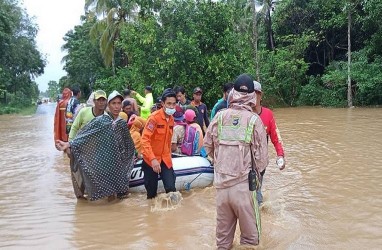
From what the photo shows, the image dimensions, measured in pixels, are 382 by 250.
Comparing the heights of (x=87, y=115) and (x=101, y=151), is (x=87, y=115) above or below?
above

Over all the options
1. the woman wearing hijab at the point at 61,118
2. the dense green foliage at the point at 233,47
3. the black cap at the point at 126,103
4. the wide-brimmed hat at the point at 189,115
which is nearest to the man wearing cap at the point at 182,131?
the wide-brimmed hat at the point at 189,115

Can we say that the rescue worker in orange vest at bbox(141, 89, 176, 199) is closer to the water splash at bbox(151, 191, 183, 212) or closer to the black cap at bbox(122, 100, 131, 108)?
the water splash at bbox(151, 191, 183, 212)

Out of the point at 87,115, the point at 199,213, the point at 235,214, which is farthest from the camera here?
the point at 87,115

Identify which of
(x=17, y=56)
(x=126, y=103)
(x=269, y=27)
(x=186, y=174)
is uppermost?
(x=269, y=27)

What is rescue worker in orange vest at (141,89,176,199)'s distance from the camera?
5188 mm

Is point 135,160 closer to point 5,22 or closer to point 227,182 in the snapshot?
point 227,182

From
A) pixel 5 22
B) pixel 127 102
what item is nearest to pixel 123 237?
pixel 127 102

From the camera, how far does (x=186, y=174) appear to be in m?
6.20

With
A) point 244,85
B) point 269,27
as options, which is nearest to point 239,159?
point 244,85

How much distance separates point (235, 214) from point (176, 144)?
10.6 ft

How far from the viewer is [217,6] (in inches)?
734

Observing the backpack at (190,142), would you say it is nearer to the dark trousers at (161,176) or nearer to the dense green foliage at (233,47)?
the dark trousers at (161,176)

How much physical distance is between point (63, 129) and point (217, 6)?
12.6 metres

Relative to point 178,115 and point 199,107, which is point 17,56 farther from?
point 178,115
